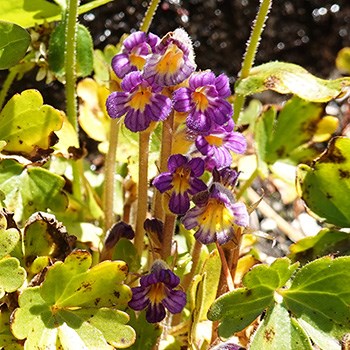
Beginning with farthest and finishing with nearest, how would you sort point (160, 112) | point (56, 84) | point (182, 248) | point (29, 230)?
point (56, 84), point (182, 248), point (29, 230), point (160, 112)

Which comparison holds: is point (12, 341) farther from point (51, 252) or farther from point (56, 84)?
point (56, 84)

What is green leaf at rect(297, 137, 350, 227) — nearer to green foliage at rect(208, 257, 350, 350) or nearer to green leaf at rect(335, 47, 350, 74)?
green foliage at rect(208, 257, 350, 350)

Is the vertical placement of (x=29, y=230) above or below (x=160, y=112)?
below

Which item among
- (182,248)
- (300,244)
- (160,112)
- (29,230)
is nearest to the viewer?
(160,112)

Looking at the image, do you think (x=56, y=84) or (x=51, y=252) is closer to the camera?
(x=51, y=252)

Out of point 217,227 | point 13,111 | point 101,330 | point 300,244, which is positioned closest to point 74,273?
point 101,330

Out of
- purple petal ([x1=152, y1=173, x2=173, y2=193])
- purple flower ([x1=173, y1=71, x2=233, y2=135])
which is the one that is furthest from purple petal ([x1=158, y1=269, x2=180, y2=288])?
purple flower ([x1=173, y1=71, x2=233, y2=135])
